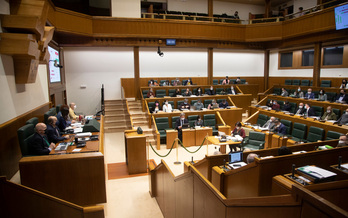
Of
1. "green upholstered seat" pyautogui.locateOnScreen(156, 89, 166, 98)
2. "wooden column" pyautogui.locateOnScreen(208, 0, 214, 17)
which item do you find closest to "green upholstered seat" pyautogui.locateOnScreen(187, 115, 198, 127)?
"green upholstered seat" pyautogui.locateOnScreen(156, 89, 166, 98)

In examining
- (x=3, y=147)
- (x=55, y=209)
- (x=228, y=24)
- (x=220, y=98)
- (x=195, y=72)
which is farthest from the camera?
(x=195, y=72)

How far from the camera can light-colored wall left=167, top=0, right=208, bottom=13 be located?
13867 millimetres

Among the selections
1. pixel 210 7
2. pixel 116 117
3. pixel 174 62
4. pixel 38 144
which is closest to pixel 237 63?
pixel 210 7

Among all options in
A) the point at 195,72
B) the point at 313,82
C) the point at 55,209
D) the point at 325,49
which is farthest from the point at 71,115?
the point at 325,49

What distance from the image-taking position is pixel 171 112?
844 cm

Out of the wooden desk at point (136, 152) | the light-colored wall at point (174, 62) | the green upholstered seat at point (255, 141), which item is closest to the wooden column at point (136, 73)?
the light-colored wall at point (174, 62)

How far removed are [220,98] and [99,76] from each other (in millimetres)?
5923

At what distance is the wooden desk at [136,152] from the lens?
5629 mm

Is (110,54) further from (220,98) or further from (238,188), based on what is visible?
(238,188)

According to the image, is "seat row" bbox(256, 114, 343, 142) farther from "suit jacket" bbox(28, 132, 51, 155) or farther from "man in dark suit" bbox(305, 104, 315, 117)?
"suit jacket" bbox(28, 132, 51, 155)

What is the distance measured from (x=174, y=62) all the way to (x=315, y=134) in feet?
27.2

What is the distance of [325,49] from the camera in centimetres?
1172

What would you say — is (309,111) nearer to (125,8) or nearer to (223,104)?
(223,104)

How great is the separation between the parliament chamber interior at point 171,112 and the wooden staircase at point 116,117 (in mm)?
62
